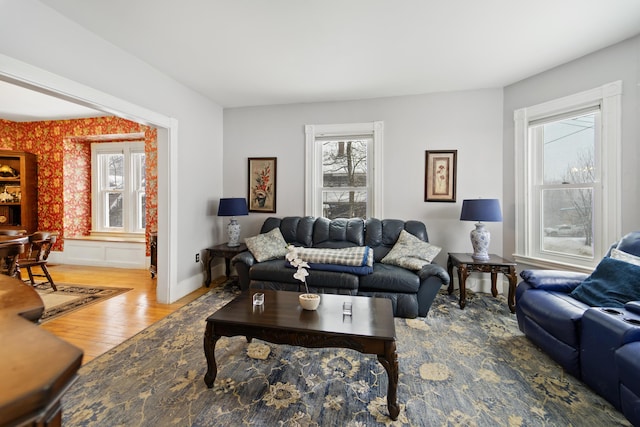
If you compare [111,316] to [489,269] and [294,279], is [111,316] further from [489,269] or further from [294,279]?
[489,269]

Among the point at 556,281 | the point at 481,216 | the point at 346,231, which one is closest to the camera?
the point at 556,281

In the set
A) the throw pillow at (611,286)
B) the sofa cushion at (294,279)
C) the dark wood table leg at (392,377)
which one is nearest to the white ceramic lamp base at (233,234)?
the sofa cushion at (294,279)

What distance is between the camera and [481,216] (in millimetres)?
3107

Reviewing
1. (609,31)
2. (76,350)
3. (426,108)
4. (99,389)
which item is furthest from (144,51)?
(609,31)

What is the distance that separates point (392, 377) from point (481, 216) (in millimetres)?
2307

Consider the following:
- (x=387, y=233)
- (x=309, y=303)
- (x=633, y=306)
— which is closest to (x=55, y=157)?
(x=309, y=303)

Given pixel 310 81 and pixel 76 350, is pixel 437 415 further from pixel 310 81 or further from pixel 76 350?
pixel 310 81

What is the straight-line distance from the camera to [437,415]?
5.21 feet

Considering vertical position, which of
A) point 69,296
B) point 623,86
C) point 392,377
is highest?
point 623,86

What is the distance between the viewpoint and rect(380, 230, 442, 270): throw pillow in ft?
10.0

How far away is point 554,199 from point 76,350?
4196 millimetres

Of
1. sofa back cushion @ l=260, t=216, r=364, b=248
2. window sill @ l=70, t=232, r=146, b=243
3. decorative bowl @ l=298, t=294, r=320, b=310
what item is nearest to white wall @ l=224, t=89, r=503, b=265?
sofa back cushion @ l=260, t=216, r=364, b=248

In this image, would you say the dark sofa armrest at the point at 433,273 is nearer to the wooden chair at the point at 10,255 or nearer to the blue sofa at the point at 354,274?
the blue sofa at the point at 354,274

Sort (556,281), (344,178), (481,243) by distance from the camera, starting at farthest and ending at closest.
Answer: (344,178)
(481,243)
(556,281)
